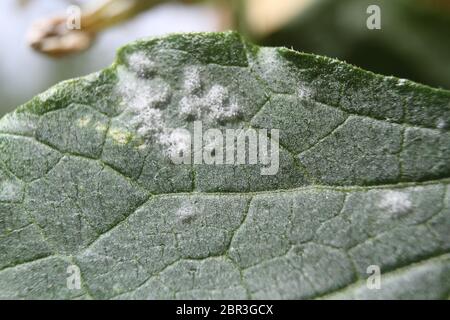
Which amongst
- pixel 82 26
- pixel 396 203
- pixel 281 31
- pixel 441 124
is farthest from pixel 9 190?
pixel 281 31

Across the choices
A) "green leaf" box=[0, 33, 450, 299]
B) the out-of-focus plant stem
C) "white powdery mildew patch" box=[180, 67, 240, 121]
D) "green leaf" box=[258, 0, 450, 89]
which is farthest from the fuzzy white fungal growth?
"green leaf" box=[258, 0, 450, 89]

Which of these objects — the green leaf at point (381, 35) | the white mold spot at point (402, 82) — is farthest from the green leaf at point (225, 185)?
the green leaf at point (381, 35)

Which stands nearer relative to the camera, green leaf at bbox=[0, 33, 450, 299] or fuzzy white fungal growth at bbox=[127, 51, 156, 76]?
green leaf at bbox=[0, 33, 450, 299]

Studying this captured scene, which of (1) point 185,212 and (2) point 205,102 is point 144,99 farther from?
(1) point 185,212

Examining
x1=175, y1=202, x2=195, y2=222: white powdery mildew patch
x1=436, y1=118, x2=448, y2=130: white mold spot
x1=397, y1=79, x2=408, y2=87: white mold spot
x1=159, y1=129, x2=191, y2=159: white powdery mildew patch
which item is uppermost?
x1=397, y1=79, x2=408, y2=87: white mold spot

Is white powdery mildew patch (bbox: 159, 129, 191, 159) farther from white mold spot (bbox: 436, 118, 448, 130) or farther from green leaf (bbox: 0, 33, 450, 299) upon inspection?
white mold spot (bbox: 436, 118, 448, 130)

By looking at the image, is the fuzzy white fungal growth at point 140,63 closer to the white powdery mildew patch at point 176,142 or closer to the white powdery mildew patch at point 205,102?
the white powdery mildew patch at point 205,102

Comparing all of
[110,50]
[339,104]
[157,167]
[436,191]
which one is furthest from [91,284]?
[110,50]
